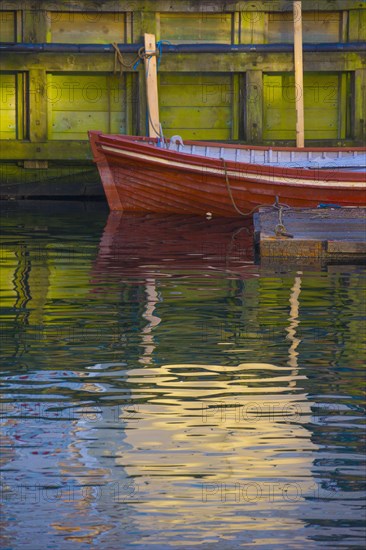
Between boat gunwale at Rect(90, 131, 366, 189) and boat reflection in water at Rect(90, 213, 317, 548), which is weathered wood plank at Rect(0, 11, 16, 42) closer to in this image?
boat gunwale at Rect(90, 131, 366, 189)

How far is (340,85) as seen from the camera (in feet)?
87.9

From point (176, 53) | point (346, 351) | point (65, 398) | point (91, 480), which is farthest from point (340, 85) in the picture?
point (91, 480)

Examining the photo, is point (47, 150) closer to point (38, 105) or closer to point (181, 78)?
point (38, 105)

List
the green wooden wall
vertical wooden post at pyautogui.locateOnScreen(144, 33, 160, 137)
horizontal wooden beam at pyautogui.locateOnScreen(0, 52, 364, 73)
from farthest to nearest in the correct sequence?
the green wooden wall, horizontal wooden beam at pyautogui.locateOnScreen(0, 52, 364, 73), vertical wooden post at pyautogui.locateOnScreen(144, 33, 160, 137)

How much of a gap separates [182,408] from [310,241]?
295 inches

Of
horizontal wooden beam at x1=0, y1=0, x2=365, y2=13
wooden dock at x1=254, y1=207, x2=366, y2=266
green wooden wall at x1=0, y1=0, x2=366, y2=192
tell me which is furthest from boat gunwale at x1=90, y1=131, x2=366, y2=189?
horizontal wooden beam at x1=0, y1=0, x2=365, y2=13

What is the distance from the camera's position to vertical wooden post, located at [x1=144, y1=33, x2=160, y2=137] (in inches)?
919

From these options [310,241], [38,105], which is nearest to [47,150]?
[38,105]

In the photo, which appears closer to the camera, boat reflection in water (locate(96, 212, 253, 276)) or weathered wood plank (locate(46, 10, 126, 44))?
boat reflection in water (locate(96, 212, 253, 276))

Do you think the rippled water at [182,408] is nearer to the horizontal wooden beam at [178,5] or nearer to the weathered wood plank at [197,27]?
the horizontal wooden beam at [178,5]

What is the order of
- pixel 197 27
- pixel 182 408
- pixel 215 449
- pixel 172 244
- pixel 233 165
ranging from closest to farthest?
pixel 215 449 < pixel 182 408 < pixel 172 244 < pixel 233 165 < pixel 197 27

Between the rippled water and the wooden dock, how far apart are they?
0.53 meters

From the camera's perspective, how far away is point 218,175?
2116 cm

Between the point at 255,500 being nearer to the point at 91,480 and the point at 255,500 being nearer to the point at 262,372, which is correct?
the point at 91,480
